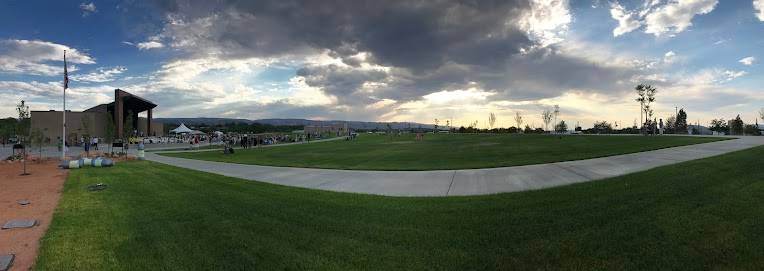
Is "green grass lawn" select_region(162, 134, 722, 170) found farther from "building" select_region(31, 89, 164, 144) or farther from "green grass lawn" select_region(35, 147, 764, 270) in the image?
"building" select_region(31, 89, 164, 144)

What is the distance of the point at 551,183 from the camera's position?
38.5 ft

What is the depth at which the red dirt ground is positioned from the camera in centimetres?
684

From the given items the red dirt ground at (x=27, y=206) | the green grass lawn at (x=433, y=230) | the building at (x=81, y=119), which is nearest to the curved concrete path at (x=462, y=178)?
the green grass lawn at (x=433, y=230)

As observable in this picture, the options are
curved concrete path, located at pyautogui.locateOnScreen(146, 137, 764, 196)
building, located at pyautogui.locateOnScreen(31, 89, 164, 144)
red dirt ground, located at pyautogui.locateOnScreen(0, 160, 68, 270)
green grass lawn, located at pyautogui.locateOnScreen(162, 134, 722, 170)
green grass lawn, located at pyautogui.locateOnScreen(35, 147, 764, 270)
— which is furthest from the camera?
building, located at pyautogui.locateOnScreen(31, 89, 164, 144)

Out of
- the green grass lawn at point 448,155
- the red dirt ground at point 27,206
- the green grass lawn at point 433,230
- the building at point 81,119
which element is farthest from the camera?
the building at point 81,119

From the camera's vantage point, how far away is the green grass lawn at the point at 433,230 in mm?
5359

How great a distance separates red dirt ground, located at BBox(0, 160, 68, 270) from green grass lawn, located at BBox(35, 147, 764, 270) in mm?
274

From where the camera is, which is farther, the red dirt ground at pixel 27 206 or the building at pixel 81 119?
the building at pixel 81 119

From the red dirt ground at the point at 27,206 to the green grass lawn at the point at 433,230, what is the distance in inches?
10.8

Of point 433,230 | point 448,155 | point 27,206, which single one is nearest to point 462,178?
point 433,230

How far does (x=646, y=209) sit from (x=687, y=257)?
2631 millimetres

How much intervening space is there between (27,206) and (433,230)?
1161cm

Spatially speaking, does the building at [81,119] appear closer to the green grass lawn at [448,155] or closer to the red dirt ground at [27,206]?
the green grass lawn at [448,155]

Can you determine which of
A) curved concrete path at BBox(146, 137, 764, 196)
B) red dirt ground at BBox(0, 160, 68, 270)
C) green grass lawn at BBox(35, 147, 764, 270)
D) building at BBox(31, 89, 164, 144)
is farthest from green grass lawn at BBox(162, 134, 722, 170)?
building at BBox(31, 89, 164, 144)
